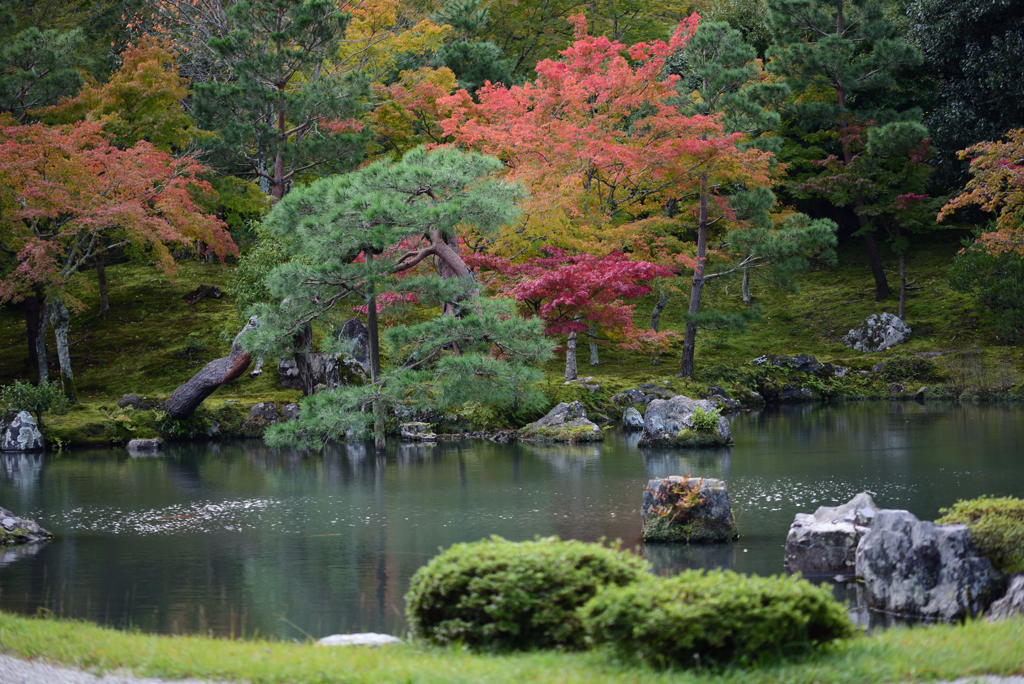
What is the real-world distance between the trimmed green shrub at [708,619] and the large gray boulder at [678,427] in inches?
546

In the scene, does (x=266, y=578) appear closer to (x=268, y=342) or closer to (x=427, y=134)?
(x=268, y=342)

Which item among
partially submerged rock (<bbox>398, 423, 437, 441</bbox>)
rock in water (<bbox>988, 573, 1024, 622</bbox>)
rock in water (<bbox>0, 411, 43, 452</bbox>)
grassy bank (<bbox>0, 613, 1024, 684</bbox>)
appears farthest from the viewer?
partially submerged rock (<bbox>398, 423, 437, 441</bbox>)

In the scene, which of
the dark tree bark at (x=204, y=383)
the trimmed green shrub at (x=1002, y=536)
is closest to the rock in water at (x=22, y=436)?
the dark tree bark at (x=204, y=383)

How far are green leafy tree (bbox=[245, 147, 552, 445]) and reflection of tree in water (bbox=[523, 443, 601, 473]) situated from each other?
1295 mm

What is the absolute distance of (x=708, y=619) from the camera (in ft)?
15.9

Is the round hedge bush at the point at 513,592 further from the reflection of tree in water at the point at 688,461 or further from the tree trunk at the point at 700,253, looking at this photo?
the tree trunk at the point at 700,253

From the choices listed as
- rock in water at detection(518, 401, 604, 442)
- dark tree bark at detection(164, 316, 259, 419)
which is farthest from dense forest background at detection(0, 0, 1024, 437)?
rock in water at detection(518, 401, 604, 442)

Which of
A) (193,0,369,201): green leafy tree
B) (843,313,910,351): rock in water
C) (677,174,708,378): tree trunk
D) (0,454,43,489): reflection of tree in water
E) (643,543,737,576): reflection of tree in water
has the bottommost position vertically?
(643,543,737,576): reflection of tree in water

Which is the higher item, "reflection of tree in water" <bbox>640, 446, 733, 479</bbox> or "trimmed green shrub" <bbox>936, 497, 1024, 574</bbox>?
"trimmed green shrub" <bbox>936, 497, 1024, 574</bbox>

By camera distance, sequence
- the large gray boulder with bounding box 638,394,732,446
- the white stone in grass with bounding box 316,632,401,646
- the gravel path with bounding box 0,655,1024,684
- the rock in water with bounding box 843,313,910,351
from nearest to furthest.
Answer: the gravel path with bounding box 0,655,1024,684 → the white stone in grass with bounding box 316,632,401,646 → the large gray boulder with bounding box 638,394,732,446 → the rock in water with bounding box 843,313,910,351

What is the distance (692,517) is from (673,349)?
64.2 ft

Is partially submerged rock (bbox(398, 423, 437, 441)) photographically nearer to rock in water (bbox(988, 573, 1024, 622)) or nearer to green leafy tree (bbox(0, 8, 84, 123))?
green leafy tree (bbox(0, 8, 84, 123))

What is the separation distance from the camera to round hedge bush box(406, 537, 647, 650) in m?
5.56

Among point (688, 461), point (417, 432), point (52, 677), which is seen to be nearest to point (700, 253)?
point (417, 432)
